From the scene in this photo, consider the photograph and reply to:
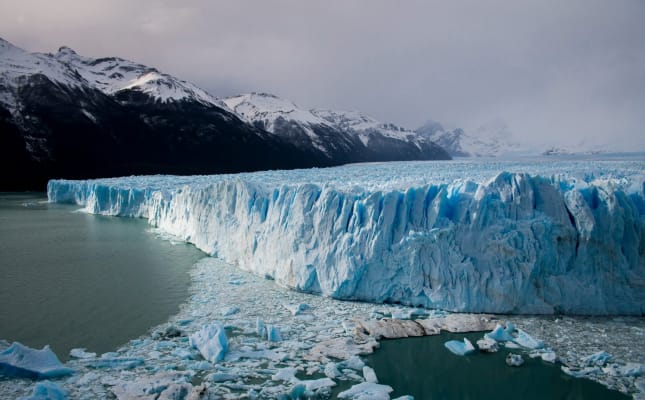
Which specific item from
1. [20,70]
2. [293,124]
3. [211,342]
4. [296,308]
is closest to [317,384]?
[211,342]

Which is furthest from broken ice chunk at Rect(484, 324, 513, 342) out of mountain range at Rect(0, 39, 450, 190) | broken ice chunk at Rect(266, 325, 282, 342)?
mountain range at Rect(0, 39, 450, 190)

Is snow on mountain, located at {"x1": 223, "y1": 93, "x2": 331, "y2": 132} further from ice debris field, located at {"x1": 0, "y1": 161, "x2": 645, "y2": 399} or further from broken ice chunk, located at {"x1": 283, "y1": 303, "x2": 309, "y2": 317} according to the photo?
broken ice chunk, located at {"x1": 283, "y1": 303, "x2": 309, "y2": 317}

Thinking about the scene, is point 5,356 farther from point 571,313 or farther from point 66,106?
point 66,106

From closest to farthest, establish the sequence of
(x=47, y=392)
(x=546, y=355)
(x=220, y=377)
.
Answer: (x=47, y=392) < (x=220, y=377) < (x=546, y=355)

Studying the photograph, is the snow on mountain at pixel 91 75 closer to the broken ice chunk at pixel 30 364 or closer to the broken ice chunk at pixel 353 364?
the broken ice chunk at pixel 30 364

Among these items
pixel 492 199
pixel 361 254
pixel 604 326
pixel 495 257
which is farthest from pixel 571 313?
pixel 361 254

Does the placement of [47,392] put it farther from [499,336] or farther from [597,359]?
[597,359]

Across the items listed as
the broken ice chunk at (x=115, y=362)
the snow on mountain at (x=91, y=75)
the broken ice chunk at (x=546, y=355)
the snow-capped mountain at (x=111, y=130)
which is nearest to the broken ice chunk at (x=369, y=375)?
the broken ice chunk at (x=546, y=355)
